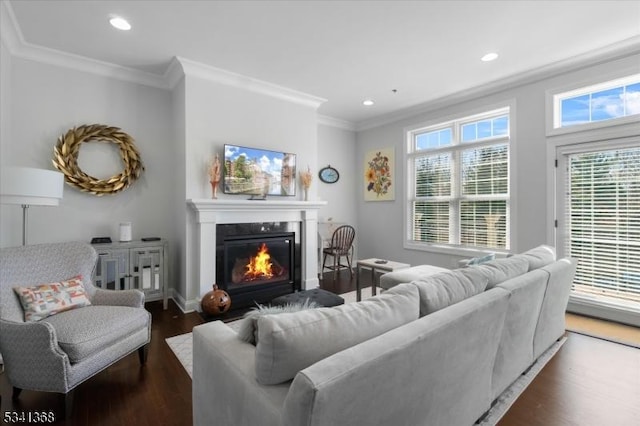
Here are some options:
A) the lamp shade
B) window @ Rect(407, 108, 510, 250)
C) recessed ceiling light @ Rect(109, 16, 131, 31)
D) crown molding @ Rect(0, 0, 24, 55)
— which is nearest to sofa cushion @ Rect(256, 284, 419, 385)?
the lamp shade

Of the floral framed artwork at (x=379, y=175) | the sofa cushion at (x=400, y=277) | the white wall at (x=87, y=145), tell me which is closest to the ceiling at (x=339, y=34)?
the white wall at (x=87, y=145)

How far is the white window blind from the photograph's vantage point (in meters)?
3.03

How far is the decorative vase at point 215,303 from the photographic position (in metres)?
3.18

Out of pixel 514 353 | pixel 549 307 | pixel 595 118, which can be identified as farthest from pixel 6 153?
pixel 595 118

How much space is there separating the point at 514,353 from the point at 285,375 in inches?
65.8

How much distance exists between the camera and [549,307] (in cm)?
227

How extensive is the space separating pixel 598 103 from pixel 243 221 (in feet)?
13.9

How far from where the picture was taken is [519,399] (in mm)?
1889

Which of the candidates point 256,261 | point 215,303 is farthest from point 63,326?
point 256,261

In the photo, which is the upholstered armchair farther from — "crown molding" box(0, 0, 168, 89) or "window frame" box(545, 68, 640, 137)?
"window frame" box(545, 68, 640, 137)

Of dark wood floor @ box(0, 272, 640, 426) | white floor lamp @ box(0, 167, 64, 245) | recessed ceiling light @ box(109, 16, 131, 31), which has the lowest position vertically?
dark wood floor @ box(0, 272, 640, 426)

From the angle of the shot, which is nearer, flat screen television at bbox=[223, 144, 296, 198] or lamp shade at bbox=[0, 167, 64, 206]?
lamp shade at bbox=[0, 167, 64, 206]

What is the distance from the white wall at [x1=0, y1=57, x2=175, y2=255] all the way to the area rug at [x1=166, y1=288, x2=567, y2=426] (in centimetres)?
166

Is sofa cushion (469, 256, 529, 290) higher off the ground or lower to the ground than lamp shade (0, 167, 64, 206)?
lower
